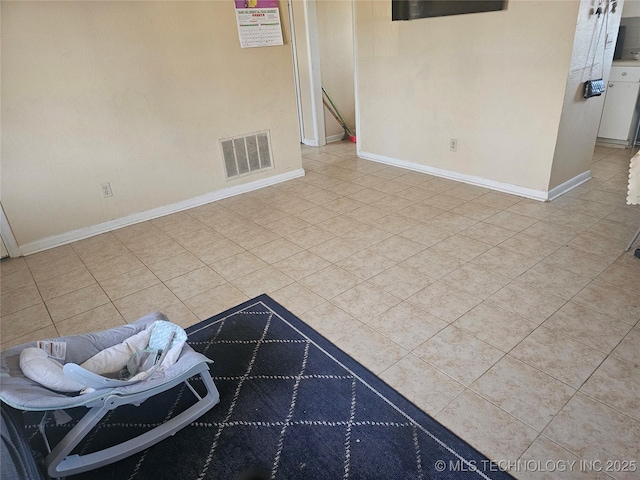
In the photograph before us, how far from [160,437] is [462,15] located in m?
3.69

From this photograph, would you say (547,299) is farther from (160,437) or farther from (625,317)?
(160,437)

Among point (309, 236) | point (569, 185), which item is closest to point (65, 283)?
point (309, 236)

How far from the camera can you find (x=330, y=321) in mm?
2158

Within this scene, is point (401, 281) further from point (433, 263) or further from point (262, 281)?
point (262, 281)

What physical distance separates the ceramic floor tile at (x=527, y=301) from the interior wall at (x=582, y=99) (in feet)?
4.94

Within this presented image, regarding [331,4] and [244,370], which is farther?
[331,4]

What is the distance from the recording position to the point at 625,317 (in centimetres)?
204

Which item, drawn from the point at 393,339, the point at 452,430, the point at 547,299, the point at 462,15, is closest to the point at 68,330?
the point at 393,339

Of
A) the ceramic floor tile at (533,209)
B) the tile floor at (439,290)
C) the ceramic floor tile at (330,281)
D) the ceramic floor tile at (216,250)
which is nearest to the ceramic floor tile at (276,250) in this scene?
the tile floor at (439,290)

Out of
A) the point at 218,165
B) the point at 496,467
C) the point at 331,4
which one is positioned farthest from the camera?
the point at 331,4

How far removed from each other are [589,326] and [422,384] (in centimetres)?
93

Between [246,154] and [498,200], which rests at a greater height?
[246,154]

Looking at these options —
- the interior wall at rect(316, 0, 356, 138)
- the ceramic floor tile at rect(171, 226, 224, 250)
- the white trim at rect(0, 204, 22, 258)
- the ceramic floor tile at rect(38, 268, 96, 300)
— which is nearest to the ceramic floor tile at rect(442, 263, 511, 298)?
the ceramic floor tile at rect(171, 226, 224, 250)

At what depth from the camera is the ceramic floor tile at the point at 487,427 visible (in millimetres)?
1457
